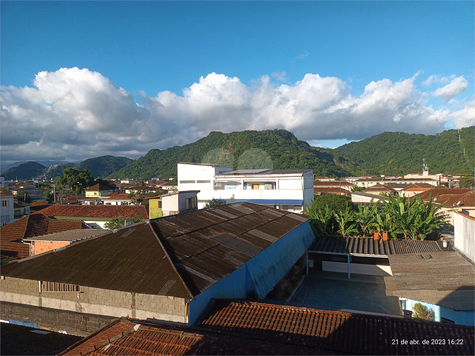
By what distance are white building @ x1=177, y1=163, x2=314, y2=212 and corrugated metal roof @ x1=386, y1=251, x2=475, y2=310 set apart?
1971cm

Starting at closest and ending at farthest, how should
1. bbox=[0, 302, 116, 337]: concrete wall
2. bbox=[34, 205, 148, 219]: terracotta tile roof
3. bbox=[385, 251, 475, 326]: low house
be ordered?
bbox=[0, 302, 116, 337]: concrete wall, bbox=[385, 251, 475, 326]: low house, bbox=[34, 205, 148, 219]: terracotta tile roof

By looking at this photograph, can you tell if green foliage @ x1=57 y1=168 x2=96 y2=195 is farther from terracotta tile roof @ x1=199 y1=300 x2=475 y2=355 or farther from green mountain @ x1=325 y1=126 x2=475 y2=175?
green mountain @ x1=325 y1=126 x2=475 y2=175

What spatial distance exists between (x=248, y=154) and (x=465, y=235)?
A: 9271 centimetres

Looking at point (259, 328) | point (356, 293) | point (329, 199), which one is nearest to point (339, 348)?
point (259, 328)

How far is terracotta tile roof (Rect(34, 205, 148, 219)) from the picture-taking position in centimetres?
3138

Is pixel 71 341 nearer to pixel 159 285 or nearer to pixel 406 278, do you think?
pixel 159 285


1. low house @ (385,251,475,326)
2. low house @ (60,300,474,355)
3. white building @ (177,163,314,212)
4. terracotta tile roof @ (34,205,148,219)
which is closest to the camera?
low house @ (60,300,474,355)

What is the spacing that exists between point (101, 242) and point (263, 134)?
120906 mm

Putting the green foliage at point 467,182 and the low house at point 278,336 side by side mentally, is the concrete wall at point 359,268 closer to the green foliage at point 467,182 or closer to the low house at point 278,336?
the low house at point 278,336

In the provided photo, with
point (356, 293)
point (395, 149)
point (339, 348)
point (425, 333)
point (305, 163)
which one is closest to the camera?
point (339, 348)

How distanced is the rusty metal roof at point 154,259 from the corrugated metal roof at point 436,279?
17.8 ft

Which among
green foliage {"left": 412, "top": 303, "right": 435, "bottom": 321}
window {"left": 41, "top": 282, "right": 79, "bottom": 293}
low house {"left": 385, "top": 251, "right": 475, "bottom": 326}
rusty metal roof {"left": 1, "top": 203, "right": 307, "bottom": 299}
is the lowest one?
green foliage {"left": 412, "top": 303, "right": 435, "bottom": 321}

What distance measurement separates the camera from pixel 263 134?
129000 mm

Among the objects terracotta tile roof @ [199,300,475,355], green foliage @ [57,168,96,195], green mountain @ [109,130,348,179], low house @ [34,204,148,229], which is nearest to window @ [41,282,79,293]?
terracotta tile roof @ [199,300,475,355]
